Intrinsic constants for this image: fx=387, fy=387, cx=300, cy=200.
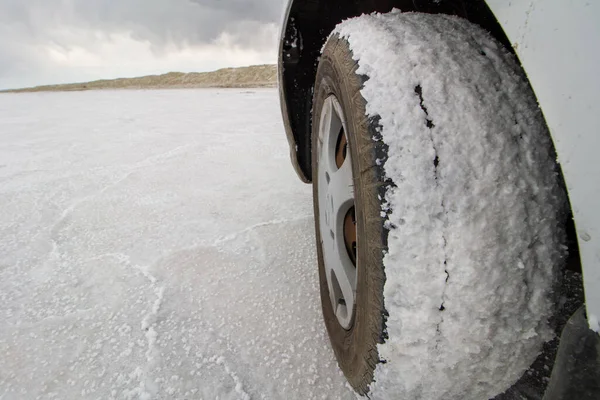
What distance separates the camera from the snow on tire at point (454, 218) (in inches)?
22.6

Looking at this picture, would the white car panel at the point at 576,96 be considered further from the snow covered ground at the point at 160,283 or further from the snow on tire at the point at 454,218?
the snow covered ground at the point at 160,283

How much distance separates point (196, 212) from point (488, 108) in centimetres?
166

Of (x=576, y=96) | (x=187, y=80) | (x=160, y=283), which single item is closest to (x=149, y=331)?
(x=160, y=283)

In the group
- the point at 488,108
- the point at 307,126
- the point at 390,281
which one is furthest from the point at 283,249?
the point at 488,108

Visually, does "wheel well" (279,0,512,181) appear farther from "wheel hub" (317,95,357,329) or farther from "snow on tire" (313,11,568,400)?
"snow on tire" (313,11,568,400)

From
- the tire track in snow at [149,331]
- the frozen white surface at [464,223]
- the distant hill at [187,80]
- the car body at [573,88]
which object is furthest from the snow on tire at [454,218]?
the distant hill at [187,80]

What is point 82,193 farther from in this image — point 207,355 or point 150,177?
point 207,355

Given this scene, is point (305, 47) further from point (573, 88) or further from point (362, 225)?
point (573, 88)

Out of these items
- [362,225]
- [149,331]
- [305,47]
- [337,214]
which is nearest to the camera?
[362,225]

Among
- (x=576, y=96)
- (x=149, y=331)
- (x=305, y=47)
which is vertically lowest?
(x=149, y=331)

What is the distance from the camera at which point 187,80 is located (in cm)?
1571

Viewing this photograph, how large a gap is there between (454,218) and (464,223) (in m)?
0.02

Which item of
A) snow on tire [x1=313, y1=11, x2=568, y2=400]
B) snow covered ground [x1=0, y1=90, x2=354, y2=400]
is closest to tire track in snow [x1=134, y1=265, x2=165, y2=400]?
snow covered ground [x1=0, y1=90, x2=354, y2=400]

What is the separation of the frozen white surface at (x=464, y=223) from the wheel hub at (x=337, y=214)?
0.21 meters
